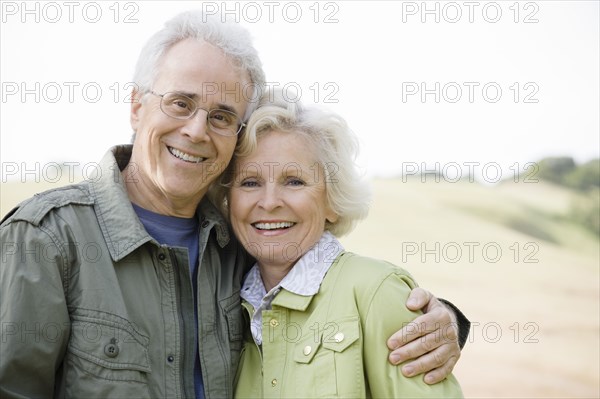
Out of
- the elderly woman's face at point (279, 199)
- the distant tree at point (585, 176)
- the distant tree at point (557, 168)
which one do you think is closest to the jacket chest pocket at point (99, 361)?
the elderly woman's face at point (279, 199)

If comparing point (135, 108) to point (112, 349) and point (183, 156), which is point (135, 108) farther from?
point (112, 349)

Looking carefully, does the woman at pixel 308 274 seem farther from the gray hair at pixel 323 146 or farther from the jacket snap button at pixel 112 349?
the jacket snap button at pixel 112 349

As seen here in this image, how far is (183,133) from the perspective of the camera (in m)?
2.68

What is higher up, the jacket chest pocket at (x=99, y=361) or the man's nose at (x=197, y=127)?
the man's nose at (x=197, y=127)

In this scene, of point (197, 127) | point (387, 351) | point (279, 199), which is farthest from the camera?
point (279, 199)

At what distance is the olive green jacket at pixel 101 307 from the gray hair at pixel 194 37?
0.41m

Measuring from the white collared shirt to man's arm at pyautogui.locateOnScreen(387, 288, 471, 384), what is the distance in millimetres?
393

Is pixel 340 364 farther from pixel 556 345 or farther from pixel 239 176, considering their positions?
pixel 556 345

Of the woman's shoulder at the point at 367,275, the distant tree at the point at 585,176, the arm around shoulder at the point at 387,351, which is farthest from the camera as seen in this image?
the distant tree at the point at 585,176

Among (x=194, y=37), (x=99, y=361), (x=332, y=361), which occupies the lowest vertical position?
(x=332, y=361)

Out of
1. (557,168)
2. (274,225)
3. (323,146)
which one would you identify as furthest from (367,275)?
(557,168)

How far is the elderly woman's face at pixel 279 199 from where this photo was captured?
9.22ft

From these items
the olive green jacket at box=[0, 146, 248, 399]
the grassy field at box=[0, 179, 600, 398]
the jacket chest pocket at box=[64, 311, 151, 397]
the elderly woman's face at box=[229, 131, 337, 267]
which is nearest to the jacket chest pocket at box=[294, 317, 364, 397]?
the olive green jacket at box=[0, 146, 248, 399]

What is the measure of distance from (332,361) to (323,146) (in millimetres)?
956
